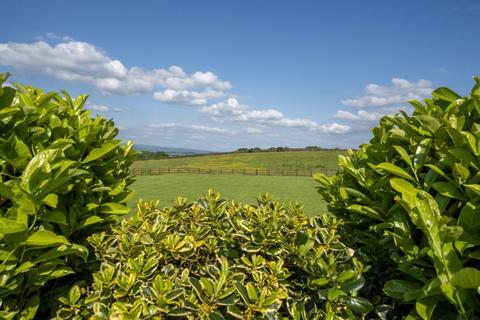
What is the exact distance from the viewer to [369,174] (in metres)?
2.91

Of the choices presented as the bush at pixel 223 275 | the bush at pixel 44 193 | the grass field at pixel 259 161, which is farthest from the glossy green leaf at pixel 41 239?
the grass field at pixel 259 161

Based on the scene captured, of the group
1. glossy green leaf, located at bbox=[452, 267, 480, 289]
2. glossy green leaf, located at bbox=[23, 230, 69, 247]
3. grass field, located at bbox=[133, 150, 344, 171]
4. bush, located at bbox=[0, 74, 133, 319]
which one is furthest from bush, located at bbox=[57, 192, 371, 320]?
grass field, located at bbox=[133, 150, 344, 171]

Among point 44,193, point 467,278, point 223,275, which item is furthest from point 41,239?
point 467,278

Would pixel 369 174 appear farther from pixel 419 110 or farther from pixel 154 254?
pixel 154 254

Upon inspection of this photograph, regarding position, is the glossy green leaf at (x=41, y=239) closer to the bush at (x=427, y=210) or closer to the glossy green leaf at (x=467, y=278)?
the bush at (x=427, y=210)

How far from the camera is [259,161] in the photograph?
3078 inches

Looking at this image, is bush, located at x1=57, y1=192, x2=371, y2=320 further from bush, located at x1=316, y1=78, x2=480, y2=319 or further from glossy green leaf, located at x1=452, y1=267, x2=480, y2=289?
glossy green leaf, located at x1=452, y1=267, x2=480, y2=289

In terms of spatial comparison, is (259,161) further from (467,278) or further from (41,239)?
(467,278)

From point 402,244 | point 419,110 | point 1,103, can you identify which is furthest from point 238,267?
point 1,103

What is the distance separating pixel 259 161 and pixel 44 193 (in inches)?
3003

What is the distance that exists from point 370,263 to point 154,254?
197 cm

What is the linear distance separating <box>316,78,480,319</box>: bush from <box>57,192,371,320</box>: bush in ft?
1.11

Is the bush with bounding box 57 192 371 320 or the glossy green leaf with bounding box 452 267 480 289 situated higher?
the glossy green leaf with bounding box 452 267 480 289

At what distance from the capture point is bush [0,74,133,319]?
2.09 m
